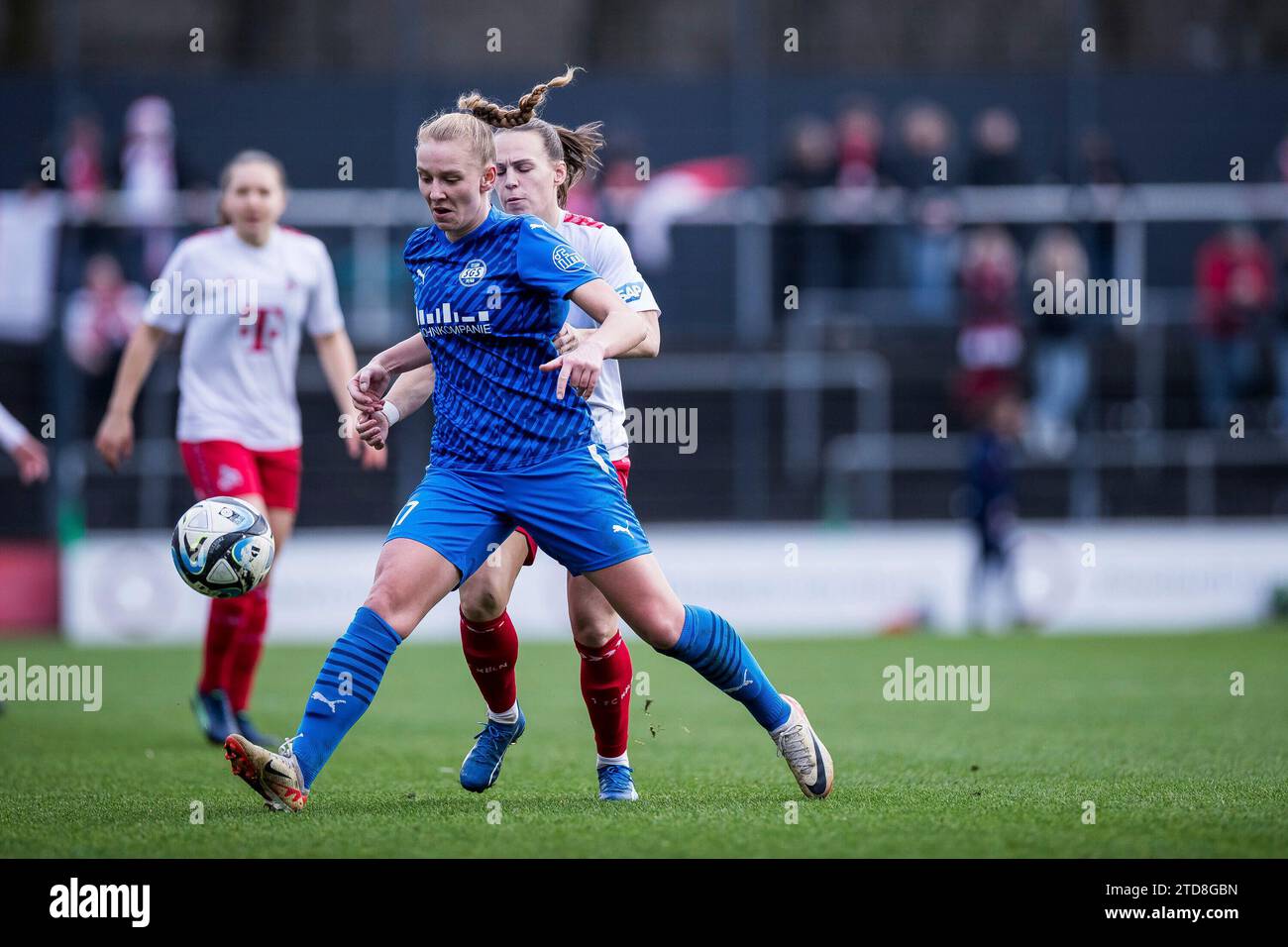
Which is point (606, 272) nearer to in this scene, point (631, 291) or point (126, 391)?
point (631, 291)

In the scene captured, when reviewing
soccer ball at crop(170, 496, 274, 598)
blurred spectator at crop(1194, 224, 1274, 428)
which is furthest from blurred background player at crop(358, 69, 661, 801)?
blurred spectator at crop(1194, 224, 1274, 428)

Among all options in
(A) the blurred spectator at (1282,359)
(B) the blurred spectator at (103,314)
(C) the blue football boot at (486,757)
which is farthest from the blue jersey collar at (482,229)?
(A) the blurred spectator at (1282,359)

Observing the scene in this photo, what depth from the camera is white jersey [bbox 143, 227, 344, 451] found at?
7.94m

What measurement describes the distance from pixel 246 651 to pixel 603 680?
2.47m

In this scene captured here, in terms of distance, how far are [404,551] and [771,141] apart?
50.1 ft

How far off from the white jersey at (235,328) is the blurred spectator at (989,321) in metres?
9.53

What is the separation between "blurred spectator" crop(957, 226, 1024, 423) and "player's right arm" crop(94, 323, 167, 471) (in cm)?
998

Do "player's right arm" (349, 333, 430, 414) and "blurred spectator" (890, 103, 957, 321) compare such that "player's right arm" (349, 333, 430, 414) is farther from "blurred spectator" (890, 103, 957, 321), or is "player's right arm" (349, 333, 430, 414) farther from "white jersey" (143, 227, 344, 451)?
"blurred spectator" (890, 103, 957, 321)

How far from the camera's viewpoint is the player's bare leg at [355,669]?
531cm

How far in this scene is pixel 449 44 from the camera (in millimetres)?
20078

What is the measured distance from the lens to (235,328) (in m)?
8.03

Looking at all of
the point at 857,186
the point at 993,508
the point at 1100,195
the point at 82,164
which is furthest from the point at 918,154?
the point at 82,164
